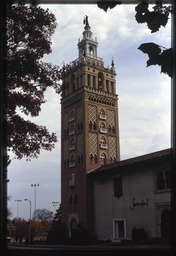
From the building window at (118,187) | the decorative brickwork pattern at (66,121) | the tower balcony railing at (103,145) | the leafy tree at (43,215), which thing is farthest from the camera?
the leafy tree at (43,215)

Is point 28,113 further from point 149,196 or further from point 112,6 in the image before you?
point 149,196

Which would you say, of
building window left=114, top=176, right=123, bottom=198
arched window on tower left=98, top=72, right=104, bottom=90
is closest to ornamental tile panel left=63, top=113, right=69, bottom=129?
arched window on tower left=98, top=72, right=104, bottom=90

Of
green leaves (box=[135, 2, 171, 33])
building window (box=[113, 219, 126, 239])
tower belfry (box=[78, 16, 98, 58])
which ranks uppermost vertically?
tower belfry (box=[78, 16, 98, 58])

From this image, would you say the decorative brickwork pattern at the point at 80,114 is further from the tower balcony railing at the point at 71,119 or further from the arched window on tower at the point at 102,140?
the arched window on tower at the point at 102,140

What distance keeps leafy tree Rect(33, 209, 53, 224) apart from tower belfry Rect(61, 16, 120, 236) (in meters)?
66.8

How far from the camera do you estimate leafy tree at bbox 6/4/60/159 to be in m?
7.02

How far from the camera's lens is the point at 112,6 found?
2.88 meters

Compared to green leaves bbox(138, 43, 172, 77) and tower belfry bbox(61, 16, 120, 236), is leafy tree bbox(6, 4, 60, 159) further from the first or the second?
tower belfry bbox(61, 16, 120, 236)

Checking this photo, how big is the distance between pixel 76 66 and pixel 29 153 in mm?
43223

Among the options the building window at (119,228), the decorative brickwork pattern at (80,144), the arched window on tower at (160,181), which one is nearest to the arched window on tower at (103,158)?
the decorative brickwork pattern at (80,144)

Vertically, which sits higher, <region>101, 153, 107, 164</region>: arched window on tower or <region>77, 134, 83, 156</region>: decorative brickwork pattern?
<region>77, 134, 83, 156</region>: decorative brickwork pattern

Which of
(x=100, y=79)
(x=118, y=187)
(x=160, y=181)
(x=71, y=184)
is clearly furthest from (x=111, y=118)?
(x=160, y=181)

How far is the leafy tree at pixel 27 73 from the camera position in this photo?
7020 mm

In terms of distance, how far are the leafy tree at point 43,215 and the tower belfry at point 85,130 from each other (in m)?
66.8
